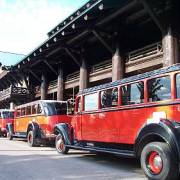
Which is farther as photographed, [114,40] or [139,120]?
[114,40]

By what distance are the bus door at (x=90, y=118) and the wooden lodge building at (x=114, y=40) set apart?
10.2 ft

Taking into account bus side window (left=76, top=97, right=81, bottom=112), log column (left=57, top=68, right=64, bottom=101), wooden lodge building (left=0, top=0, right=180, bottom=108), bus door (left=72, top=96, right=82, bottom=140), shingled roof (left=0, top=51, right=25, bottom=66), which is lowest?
bus door (left=72, top=96, right=82, bottom=140)

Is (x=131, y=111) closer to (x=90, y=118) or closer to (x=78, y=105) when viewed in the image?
(x=90, y=118)

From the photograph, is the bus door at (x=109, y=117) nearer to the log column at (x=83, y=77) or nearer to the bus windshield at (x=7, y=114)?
the log column at (x=83, y=77)

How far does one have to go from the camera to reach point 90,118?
9070mm

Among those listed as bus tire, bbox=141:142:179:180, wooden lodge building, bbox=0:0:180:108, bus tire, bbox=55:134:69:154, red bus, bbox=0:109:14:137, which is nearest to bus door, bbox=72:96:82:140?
bus tire, bbox=55:134:69:154

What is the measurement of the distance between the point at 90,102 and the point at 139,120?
2685 mm

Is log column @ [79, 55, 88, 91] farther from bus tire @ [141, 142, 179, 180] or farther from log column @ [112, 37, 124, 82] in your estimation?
bus tire @ [141, 142, 179, 180]

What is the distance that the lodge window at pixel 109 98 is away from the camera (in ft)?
26.2

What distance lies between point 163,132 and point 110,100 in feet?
8.49

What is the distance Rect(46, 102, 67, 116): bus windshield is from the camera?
1285 centimetres

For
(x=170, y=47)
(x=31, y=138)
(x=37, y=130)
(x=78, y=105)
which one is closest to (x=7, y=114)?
(x=31, y=138)

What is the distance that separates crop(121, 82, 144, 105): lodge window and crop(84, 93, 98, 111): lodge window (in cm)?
142

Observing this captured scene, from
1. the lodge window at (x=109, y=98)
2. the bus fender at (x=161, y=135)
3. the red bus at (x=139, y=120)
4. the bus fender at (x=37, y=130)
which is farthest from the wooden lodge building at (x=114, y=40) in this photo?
the bus fender at (x=161, y=135)
